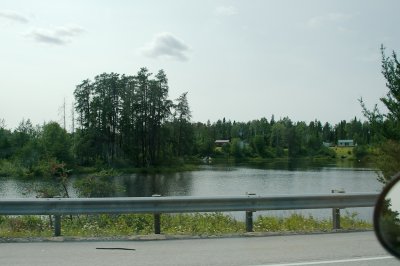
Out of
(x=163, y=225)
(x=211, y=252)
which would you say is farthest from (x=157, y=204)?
(x=211, y=252)

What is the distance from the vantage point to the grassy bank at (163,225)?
A: 1049 centimetres

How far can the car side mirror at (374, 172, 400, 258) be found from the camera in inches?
145

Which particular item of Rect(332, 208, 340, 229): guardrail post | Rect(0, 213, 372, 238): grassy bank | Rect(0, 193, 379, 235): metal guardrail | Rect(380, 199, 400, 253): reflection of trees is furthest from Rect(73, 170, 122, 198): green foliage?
Rect(380, 199, 400, 253): reflection of trees

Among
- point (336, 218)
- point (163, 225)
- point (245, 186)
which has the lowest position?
point (245, 186)

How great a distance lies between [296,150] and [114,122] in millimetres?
61873

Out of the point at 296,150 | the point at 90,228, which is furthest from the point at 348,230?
the point at 296,150

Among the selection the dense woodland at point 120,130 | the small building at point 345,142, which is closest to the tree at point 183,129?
the dense woodland at point 120,130

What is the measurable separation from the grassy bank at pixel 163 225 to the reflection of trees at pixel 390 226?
253 inches

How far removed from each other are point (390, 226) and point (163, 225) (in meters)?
8.16

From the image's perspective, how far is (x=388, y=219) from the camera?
399cm

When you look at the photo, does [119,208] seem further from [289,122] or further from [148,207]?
[289,122]

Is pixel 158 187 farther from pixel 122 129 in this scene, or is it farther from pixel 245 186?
pixel 122 129

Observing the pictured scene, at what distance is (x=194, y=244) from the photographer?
8.91 metres

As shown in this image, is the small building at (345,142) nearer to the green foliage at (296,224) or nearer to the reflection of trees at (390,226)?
the green foliage at (296,224)
